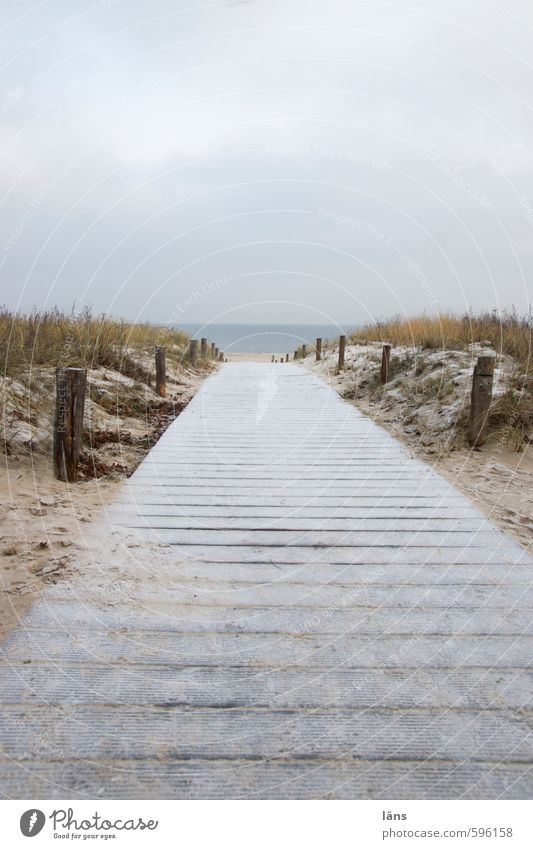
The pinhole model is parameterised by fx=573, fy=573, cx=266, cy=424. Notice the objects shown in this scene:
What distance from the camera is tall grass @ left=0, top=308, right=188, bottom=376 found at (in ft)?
19.7

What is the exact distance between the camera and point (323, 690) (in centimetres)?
197

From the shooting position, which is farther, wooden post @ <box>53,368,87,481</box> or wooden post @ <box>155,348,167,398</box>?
wooden post @ <box>155,348,167,398</box>

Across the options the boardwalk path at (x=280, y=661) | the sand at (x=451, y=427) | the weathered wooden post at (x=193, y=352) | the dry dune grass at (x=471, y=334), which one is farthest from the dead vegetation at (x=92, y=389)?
the dry dune grass at (x=471, y=334)


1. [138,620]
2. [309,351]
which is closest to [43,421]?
[138,620]

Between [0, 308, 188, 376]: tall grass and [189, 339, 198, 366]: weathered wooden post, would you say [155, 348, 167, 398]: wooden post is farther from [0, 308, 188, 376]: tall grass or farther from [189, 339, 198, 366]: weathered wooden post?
[189, 339, 198, 366]: weathered wooden post

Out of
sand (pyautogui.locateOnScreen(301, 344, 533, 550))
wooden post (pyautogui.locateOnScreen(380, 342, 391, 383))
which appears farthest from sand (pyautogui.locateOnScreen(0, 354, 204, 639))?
wooden post (pyautogui.locateOnScreen(380, 342, 391, 383))

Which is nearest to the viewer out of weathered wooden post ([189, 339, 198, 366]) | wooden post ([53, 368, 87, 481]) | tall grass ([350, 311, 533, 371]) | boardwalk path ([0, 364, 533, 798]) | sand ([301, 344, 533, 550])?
boardwalk path ([0, 364, 533, 798])

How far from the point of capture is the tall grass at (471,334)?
27.7ft

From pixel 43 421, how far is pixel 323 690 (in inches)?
158

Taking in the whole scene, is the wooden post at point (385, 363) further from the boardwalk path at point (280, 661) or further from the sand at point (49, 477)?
the boardwalk path at point (280, 661)
